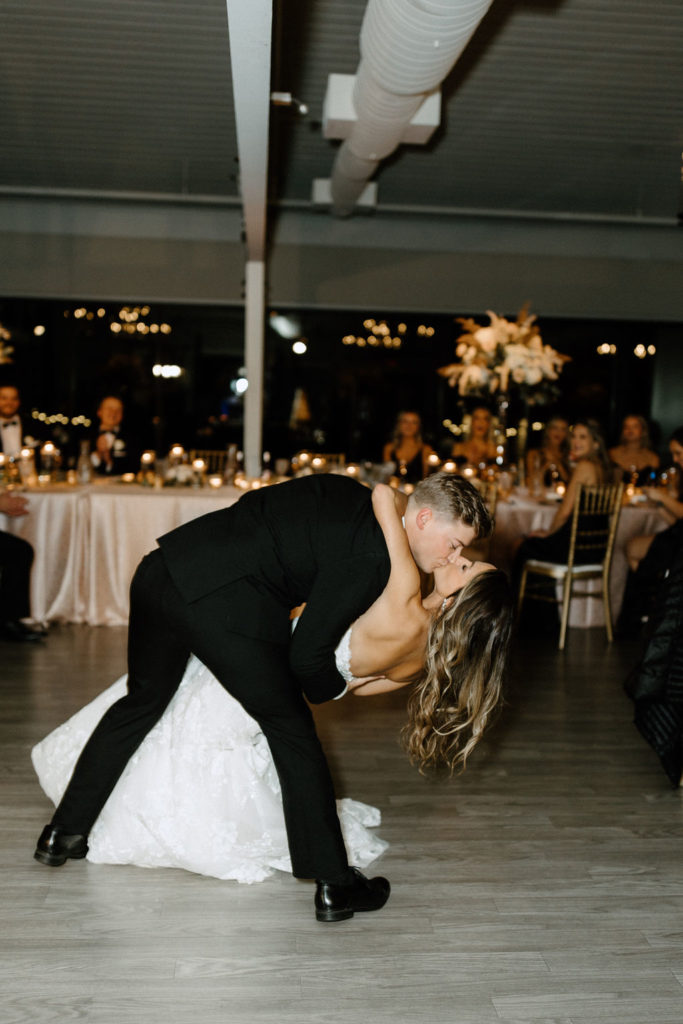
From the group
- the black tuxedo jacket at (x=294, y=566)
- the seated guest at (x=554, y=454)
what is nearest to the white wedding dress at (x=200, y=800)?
the black tuxedo jacket at (x=294, y=566)

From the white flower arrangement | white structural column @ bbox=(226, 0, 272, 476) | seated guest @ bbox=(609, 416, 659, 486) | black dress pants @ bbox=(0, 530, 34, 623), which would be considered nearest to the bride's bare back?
white structural column @ bbox=(226, 0, 272, 476)

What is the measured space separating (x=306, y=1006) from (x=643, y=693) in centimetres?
194

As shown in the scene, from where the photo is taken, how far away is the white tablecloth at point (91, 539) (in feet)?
18.8

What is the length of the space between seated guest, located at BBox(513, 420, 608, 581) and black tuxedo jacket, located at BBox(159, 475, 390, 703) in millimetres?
3642

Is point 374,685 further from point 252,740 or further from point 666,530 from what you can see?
point 666,530

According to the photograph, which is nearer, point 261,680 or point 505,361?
point 261,680

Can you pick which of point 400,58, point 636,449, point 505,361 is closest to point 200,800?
point 400,58

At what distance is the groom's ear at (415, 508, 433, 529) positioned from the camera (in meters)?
2.34

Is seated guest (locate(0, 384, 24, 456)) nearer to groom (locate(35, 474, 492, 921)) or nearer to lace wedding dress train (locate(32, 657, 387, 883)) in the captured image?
lace wedding dress train (locate(32, 657, 387, 883))

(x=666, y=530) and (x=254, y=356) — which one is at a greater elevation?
(x=254, y=356)

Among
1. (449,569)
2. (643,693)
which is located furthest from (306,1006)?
(643,693)

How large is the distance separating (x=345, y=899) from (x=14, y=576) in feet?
11.4

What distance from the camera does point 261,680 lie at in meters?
2.41

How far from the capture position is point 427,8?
377cm
